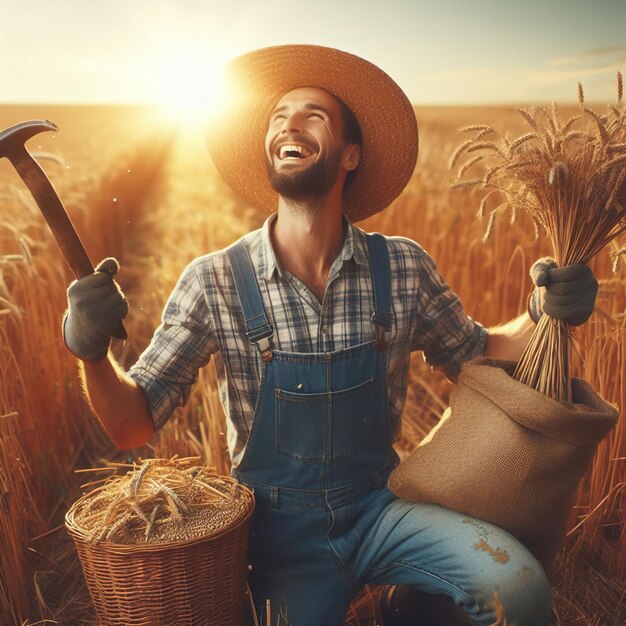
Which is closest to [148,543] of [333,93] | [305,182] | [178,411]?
[305,182]

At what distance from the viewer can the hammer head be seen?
1.76 metres

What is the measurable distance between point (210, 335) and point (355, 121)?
88 cm

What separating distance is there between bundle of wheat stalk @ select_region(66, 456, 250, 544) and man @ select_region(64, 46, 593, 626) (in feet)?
0.47

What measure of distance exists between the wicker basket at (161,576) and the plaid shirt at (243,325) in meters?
0.41

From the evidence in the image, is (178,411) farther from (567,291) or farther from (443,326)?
(567,291)

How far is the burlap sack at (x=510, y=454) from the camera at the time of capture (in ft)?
6.06

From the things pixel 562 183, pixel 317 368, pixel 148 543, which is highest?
pixel 562 183

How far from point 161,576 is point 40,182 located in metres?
0.97

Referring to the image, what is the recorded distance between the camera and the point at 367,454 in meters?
2.21

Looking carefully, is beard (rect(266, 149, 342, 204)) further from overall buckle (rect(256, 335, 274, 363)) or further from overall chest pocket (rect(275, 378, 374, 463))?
overall chest pocket (rect(275, 378, 374, 463))

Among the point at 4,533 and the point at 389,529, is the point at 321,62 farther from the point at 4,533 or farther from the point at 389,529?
the point at 4,533

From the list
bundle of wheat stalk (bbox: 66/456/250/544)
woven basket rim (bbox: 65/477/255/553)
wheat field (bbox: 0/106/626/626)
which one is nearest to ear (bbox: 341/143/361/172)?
wheat field (bbox: 0/106/626/626)

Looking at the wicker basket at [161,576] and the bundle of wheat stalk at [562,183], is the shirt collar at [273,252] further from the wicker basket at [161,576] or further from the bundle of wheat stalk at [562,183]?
the wicker basket at [161,576]

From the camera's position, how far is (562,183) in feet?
6.15
